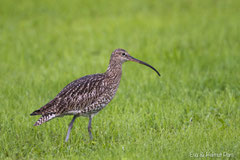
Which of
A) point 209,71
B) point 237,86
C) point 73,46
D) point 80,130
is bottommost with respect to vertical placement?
point 80,130

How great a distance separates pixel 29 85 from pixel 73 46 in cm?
488

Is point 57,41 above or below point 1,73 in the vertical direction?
above

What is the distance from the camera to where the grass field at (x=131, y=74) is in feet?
25.1

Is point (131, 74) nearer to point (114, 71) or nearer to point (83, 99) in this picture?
point (114, 71)

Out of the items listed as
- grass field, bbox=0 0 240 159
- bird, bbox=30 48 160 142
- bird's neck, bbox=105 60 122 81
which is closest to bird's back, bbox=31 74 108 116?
bird, bbox=30 48 160 142

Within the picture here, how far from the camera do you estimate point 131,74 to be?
12.5 metres

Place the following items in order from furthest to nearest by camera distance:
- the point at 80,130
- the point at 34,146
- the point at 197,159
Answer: the point at 80,130 < the point at 34,146 < the point at 197,159

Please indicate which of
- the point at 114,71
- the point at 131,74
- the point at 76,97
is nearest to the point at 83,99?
the point at 76,97

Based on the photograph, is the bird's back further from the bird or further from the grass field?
the grass field

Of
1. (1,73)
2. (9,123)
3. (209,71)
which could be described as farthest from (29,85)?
(209,71)

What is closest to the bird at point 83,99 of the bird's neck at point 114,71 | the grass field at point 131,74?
the bird's neck at point 114,71

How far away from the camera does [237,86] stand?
10.9 meters

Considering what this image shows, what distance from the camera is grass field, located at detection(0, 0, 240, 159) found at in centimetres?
766

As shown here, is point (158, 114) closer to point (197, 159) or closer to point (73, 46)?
point (197, 159)
